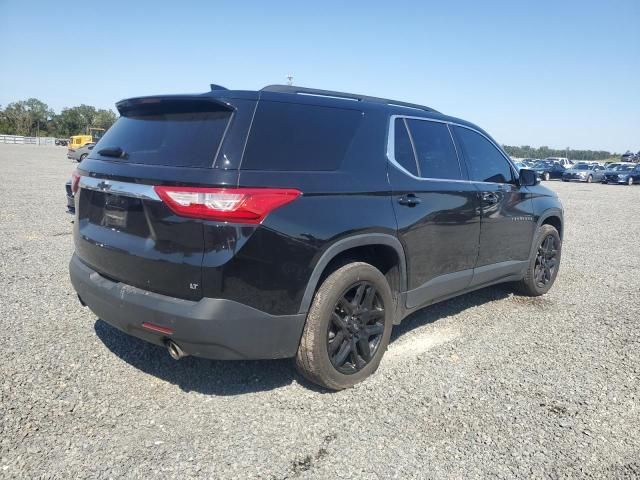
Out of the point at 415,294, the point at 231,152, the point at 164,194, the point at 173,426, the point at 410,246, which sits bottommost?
the point at 173,426

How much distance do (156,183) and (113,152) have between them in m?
0.67

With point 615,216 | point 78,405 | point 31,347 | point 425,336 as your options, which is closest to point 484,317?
point 425,336

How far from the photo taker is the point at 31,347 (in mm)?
3602

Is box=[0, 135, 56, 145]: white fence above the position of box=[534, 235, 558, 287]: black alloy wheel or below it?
above

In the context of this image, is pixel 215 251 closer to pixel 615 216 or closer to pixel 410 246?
pixel 410 246

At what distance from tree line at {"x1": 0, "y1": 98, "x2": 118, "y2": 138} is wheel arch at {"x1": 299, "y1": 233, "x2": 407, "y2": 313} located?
88.2m

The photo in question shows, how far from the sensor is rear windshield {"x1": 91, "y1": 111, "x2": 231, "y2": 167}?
8.82 feet

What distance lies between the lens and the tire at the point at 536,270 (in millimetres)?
5348

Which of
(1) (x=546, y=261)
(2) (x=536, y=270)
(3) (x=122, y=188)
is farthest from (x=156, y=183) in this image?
(1) (x=546, y=261)

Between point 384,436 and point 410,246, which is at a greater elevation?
point 410,246

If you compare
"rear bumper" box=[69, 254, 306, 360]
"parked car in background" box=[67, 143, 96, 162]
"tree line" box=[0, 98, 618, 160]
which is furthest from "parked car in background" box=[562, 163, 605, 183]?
"tree line" box=[0, 98, 618, 160]

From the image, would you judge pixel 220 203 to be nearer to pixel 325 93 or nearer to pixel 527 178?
pixel 325 93

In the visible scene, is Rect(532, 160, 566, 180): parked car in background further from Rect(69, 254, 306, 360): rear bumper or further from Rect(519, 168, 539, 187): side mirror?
Rect(69, 254, 306, 360): rear bumper

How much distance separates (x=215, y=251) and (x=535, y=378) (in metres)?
2.49
